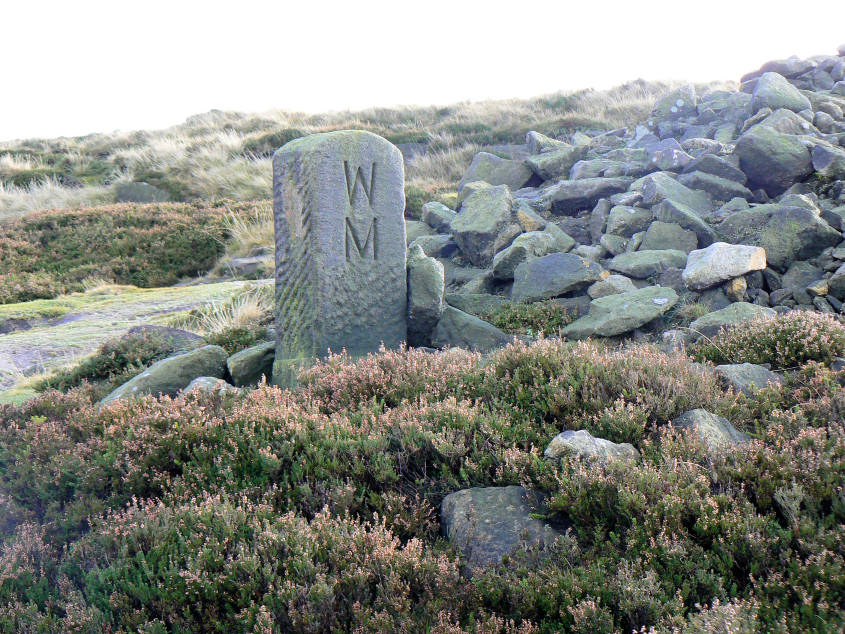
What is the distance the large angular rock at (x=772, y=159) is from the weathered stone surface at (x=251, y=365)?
8518 millimetres

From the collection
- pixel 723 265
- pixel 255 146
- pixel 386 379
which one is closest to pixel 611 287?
pixel 723 265

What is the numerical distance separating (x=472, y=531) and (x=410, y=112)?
104 feet

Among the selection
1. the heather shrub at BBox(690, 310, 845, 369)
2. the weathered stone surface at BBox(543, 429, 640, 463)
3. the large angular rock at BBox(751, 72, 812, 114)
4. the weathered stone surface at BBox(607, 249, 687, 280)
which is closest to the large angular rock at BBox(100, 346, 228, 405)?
the weathered stone surface at BBox(543, 429, 640, 463)

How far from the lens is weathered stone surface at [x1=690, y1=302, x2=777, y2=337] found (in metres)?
6.56

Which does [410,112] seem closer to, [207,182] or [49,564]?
[207,182]

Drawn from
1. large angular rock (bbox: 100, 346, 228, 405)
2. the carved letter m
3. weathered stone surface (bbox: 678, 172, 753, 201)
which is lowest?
large angular rock (bbox: 100, 346, 228, 405)

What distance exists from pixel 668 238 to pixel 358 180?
16.7 ft

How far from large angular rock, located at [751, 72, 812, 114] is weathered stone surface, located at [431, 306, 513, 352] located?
8.62 m

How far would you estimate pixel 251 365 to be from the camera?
7141 millimetres

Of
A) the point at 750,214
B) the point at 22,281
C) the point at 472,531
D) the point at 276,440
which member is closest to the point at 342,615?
the point at 472,531

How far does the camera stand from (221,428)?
4469mm

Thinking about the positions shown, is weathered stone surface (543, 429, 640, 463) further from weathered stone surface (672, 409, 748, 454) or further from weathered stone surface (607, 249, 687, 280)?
weathered stone surface (607, 249, 687, 280)

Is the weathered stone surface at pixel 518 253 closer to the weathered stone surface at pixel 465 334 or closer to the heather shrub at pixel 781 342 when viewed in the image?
the weathered stone surface at pixel 465 334

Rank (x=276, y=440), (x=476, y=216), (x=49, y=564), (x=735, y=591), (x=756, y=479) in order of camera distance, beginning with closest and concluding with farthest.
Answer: (x=735, y=591), (x=756, y=479), (x=49, y=564), (x=276, y=440), (x=476, y=216)
